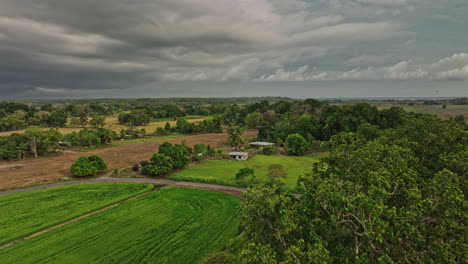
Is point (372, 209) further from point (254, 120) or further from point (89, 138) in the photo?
point (254, 120)

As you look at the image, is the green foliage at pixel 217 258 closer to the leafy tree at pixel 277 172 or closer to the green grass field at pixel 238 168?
the green grass field at pixel 238 168

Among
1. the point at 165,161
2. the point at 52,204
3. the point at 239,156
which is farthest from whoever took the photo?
the point at 239,156

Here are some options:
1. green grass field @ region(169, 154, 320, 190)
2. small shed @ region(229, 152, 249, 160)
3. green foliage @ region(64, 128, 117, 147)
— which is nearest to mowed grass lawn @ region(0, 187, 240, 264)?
green grass field @ region(169, 154, 320, 190)

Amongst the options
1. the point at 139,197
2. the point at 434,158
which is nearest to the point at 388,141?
the point at 434,158

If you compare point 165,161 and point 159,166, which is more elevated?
point 165,161

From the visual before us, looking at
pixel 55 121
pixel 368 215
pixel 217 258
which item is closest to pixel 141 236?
pixel 217 258

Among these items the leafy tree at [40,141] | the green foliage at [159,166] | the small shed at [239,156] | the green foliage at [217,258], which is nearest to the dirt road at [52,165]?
the leafy tree at [40,141]
